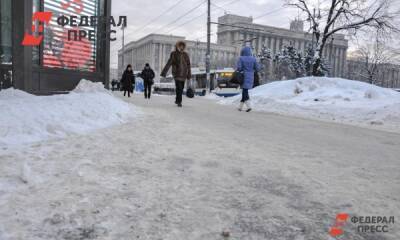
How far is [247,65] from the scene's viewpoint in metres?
11.3

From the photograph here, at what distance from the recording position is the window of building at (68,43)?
948 cm

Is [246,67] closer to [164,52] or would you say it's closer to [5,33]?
[5,33]

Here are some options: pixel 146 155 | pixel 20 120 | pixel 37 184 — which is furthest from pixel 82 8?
pixel 37 184

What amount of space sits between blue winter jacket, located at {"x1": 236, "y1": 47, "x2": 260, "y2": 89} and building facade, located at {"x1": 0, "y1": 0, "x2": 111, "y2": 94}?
489 cm

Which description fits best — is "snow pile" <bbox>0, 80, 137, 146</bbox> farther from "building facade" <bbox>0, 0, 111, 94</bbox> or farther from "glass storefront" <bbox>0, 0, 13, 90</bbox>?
"building facade" <bbox>0, 0, 111, 94</bbox>

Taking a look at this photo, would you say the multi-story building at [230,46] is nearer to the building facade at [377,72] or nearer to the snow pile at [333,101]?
the building facade at [377,72]

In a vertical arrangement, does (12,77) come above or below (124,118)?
above

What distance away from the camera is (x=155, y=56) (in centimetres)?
10075

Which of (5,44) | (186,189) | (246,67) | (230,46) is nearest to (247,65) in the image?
(246,67)

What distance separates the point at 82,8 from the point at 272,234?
10.9m

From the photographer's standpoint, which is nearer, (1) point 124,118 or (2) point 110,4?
(1) point 124,118

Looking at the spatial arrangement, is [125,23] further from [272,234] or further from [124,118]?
[272,234]

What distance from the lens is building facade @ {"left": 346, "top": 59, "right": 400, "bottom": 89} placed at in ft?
197

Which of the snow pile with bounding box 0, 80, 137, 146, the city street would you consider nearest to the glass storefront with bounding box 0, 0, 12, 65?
the snow pile with bounding box 0, 80, 137, 146
